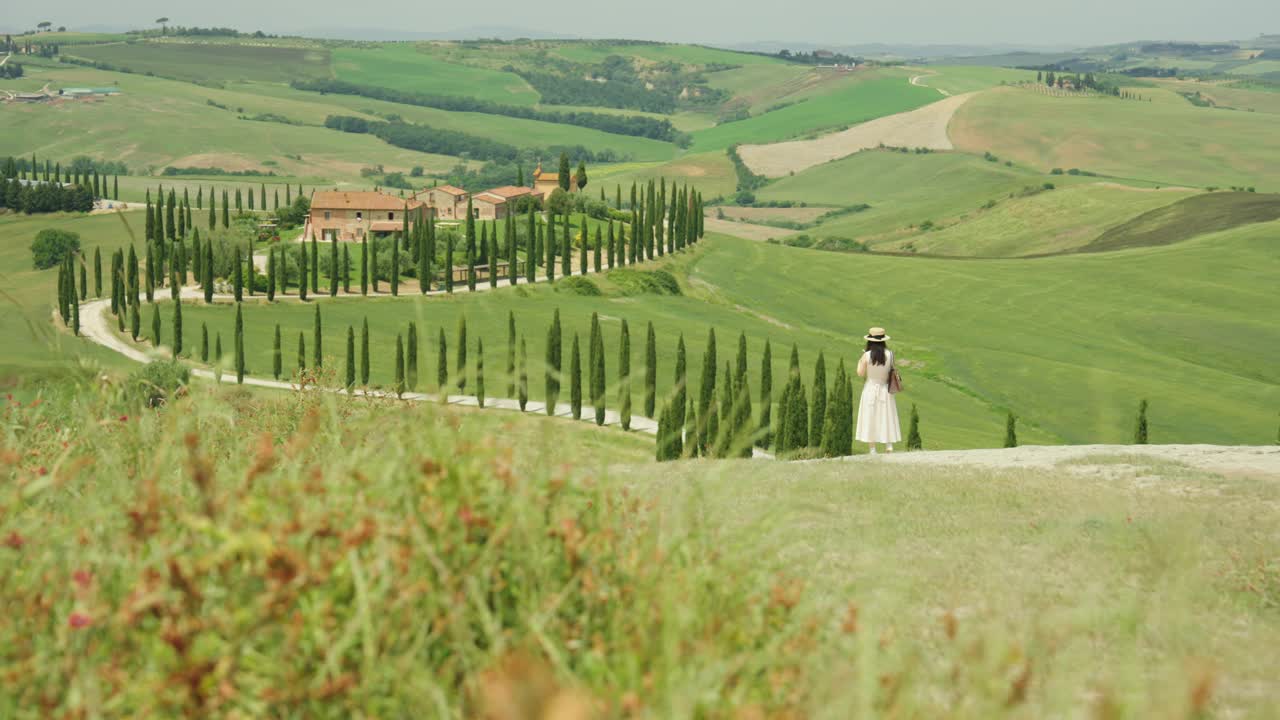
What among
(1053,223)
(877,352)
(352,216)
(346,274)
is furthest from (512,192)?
(877,352)

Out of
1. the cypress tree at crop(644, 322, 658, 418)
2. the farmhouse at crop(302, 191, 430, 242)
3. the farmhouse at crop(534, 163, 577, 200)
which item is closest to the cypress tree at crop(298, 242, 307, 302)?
the farmhouse at crop(302, 191, 430, 242)

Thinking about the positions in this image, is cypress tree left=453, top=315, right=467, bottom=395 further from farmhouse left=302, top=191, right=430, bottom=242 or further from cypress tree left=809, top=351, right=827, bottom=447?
farmhouse left=302, top=191, right=430, bottom=242

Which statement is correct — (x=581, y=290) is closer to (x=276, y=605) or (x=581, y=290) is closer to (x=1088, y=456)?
(x=1088, y=456)

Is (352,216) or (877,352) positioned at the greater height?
(877,352)

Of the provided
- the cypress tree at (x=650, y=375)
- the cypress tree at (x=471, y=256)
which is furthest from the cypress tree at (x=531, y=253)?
the cypress tree at (x=650, y=375)

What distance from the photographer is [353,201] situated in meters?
136

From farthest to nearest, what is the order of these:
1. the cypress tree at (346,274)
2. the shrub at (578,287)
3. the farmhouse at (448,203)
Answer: the farmhouse at (448,203) < the shrub at (578,287) < the cypress tree at (346,274)

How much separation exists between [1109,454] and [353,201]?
118948mm

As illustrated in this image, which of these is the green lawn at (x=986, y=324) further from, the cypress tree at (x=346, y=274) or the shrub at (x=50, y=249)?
the shrub at (x=50, y=249)

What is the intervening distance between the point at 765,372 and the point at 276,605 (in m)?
66.9

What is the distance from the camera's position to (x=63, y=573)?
6992mm

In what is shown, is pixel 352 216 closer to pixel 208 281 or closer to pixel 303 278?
pixel 303 278

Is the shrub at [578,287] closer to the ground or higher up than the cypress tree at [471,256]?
closer to the ground

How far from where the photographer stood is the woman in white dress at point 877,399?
29984 millimetres
